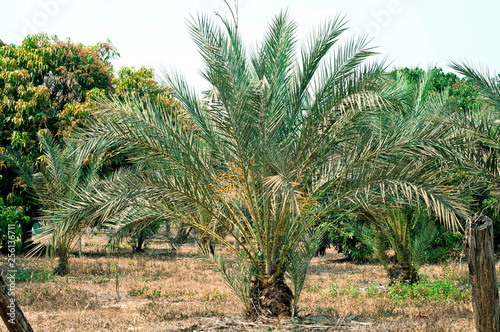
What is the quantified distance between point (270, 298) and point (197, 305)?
2393 mm

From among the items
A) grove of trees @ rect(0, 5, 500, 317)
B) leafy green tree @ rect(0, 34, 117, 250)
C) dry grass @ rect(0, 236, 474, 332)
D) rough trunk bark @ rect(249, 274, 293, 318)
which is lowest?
dry grass @ rect(0, 236, 474, 332)

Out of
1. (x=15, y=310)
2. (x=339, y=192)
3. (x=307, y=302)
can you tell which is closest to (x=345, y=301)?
(x=307, y=302)

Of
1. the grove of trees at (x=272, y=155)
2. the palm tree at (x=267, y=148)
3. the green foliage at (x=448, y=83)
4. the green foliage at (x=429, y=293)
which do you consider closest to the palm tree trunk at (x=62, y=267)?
the grove of trees at (x=272, y=155)

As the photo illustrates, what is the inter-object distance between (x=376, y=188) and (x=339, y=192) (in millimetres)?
549

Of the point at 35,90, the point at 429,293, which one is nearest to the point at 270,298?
the point at 429,293

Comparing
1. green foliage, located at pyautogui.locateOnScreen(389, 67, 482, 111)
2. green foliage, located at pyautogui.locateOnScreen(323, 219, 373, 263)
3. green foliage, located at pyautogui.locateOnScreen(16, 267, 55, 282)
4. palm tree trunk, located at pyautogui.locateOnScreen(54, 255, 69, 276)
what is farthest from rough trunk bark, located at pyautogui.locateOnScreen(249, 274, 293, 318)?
green foliage, located at pyautogui.locateOnScreen(389, 67, 482, 111)

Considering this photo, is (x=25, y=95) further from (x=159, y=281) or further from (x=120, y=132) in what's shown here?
(x=120, y=132)

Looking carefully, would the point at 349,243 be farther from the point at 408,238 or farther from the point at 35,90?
the point at 35,90

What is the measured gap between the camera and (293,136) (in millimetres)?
6852

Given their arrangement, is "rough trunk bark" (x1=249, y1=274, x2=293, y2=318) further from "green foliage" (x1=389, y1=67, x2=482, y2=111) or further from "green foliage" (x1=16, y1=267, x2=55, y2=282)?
"green foliage" (x1=389, y1=67, x2=482, y2=111)

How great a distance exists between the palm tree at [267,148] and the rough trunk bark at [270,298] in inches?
0.6

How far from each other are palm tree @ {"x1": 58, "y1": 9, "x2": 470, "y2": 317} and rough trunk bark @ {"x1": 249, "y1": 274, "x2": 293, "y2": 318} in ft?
0.05

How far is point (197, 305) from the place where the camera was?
8.72m

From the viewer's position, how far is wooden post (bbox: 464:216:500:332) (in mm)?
3510
